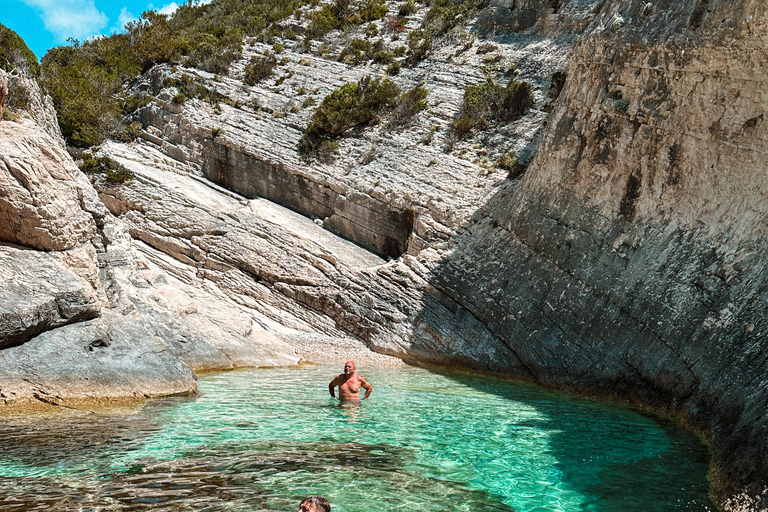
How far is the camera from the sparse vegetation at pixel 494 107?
2433 cm

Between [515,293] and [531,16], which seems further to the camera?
[531,16]

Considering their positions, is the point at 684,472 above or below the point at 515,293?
below

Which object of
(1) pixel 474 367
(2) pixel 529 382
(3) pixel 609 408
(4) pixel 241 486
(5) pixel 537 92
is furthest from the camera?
(5) pixel 537 92

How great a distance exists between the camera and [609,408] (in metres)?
13.9

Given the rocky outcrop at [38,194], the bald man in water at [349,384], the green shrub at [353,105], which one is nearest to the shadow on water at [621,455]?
the bald man in water at [349,384]

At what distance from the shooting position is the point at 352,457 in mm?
9547

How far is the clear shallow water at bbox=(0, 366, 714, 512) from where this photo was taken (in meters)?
7.85

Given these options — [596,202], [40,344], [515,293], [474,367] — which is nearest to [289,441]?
[40,344]

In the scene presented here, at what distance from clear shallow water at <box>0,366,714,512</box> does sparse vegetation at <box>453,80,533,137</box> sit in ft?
42.4

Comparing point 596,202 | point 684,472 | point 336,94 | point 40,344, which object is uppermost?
point 336,94

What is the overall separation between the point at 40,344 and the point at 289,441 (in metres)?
5.46

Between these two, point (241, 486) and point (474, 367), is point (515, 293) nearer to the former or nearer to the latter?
point (474, 367)

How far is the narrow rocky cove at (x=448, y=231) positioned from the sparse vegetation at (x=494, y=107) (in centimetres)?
35

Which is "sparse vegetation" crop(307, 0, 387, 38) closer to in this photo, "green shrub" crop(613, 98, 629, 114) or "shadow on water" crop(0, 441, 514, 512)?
"green shrub" crop(613, 98, 629, 114)
